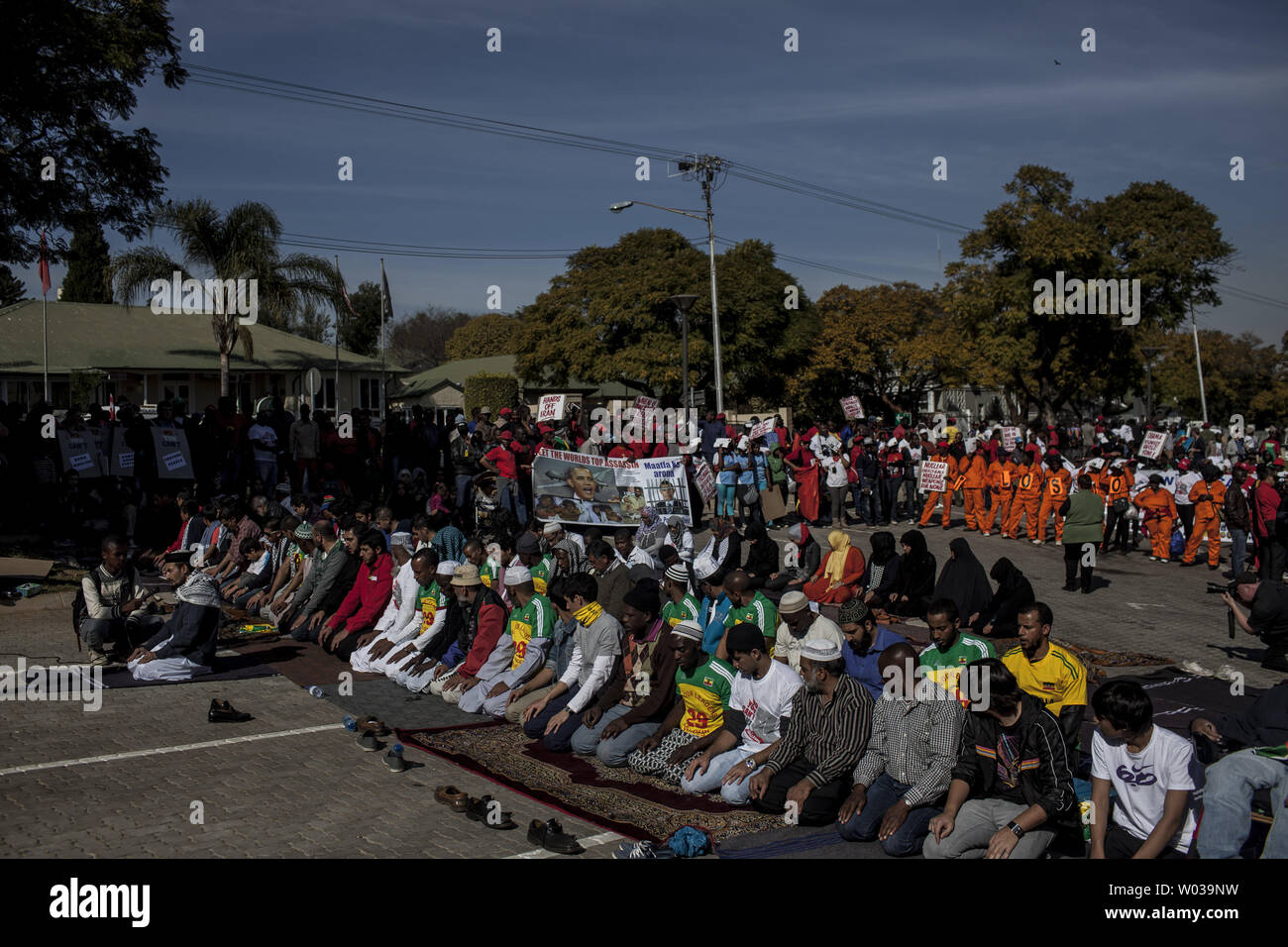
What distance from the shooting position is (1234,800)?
5.43 m

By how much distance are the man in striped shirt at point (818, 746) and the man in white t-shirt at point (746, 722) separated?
0.22 meters

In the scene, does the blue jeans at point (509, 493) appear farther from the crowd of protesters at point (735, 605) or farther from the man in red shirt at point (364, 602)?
the man in red shirt at point (364, 602)

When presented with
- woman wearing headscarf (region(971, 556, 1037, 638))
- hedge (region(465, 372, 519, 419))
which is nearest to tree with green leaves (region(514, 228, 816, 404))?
hedge (region(465, 372, 519, 419))

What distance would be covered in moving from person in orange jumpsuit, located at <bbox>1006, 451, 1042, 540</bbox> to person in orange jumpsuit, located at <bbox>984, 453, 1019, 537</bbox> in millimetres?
143

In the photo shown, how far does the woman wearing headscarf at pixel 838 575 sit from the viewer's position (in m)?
13.5

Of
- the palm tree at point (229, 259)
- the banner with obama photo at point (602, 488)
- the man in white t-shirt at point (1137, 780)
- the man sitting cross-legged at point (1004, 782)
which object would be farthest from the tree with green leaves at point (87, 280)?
the man in white t-shirt at point (1137, 780)

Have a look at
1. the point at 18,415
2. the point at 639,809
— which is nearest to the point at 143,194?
the point at 18,415

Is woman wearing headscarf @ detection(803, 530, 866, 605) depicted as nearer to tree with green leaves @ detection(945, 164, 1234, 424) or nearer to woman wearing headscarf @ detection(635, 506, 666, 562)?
woman wearing headscarf @ detection(635, 506, 666, 562)

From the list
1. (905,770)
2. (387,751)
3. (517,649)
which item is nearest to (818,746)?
(905,770)

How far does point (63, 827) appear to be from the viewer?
23.2 ft

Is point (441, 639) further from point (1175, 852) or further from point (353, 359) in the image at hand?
point (353, 359)

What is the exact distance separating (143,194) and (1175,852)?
20366 mm

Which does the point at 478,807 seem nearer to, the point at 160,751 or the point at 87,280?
the point at 160,751

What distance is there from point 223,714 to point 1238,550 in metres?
15.3
